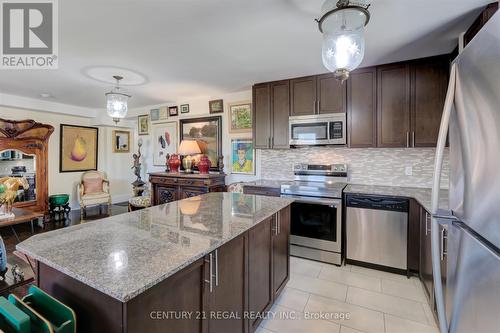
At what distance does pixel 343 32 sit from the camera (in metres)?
1.46

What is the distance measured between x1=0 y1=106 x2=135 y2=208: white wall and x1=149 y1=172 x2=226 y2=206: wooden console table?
98.6 inches

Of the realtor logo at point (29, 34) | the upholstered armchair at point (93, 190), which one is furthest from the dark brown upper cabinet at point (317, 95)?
the upholstered armchair at point (93, 190)

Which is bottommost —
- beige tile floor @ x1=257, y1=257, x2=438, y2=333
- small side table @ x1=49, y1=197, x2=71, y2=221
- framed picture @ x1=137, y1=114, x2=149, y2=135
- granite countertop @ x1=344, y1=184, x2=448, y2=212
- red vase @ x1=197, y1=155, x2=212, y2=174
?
beige tile floor @ x1=257, y1=257, x2=438, y2=333

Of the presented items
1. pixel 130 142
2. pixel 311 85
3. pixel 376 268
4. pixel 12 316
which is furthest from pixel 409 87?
pixel 130 142

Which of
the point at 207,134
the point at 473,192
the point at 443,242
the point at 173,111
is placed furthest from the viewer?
the point at 173,111

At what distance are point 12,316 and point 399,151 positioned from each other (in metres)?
3.55

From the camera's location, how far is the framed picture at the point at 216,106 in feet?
13.8

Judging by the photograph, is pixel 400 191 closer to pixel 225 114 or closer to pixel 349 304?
pixel 349 304

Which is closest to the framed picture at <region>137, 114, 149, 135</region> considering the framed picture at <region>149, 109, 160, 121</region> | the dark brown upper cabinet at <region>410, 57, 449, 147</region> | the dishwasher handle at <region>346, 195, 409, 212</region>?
the framed picture at <region>149, 109, 160, 121</region>

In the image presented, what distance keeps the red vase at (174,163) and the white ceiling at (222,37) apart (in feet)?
4.76

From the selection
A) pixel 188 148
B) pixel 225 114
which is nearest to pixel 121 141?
pixel 188 148

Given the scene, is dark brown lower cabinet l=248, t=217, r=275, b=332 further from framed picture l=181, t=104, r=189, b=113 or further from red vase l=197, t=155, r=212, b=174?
framed picture l=181, t=104, r=189, b=113

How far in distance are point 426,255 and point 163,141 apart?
15.1 ft

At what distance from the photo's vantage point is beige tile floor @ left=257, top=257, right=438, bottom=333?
71.7 inches
